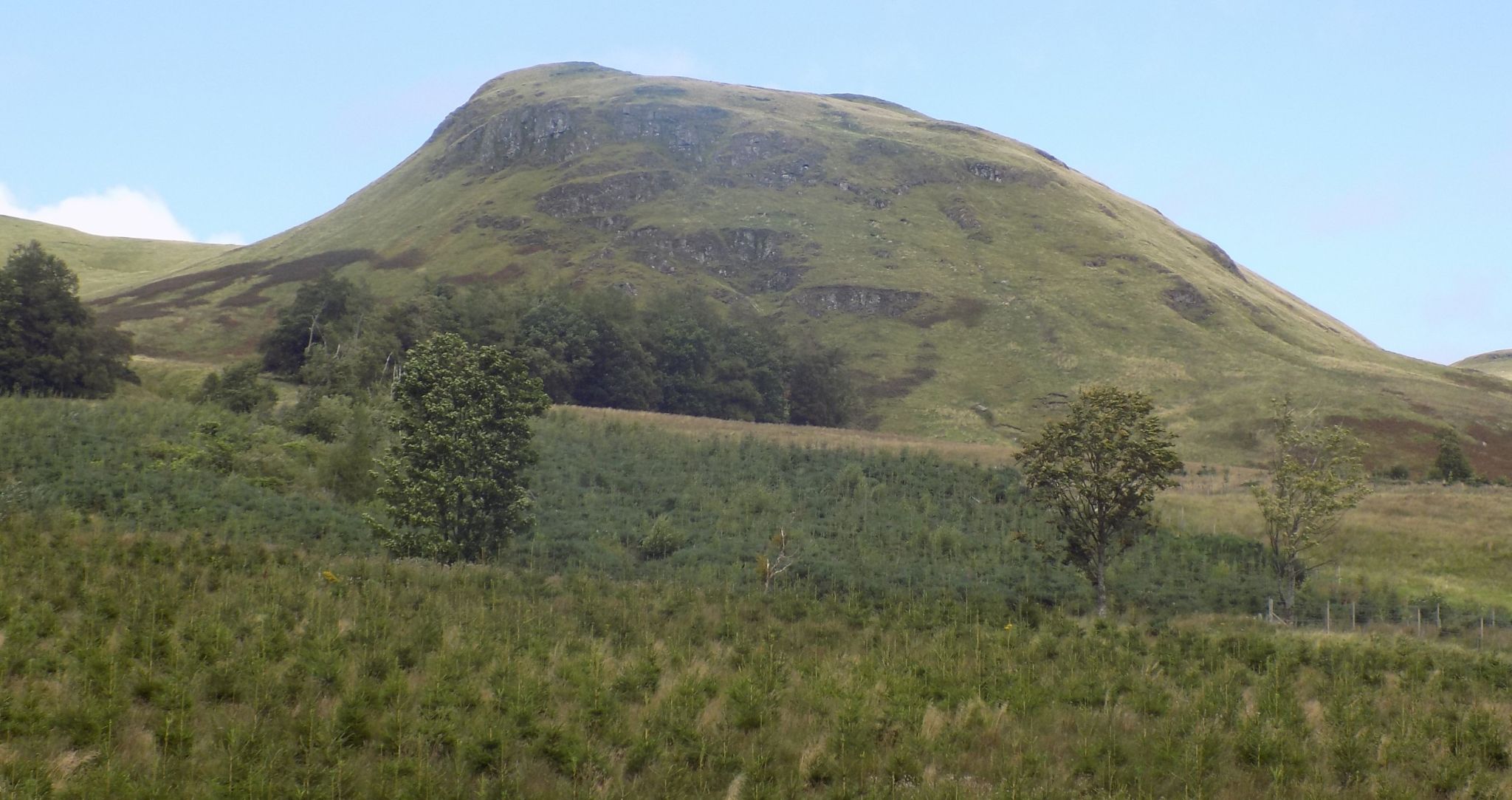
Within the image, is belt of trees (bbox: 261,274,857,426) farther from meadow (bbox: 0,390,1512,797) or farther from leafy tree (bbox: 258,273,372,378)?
meadow (bbox: 0,390,1512,797)

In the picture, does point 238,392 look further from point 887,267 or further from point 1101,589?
point 887,267

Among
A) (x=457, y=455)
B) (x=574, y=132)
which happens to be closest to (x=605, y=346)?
(x=457, y=455)

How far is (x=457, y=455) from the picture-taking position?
27406 millimetres

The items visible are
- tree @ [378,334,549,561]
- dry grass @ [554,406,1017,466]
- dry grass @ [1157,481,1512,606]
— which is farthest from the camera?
dry grass @ [554,406,1017,466]

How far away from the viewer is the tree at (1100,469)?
27.5 metres

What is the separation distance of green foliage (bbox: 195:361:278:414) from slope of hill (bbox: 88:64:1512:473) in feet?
164

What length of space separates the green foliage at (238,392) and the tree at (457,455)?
24.5 meters

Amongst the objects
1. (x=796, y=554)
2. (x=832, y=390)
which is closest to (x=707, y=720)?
(x=796, y=554)

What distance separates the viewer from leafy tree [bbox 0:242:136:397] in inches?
1809

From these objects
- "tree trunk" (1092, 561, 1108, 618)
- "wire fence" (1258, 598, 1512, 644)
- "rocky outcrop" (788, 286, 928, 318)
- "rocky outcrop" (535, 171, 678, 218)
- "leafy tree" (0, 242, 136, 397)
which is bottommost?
"wire fence" (1258, 598, 1512, 644)

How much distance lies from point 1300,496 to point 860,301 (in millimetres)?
99909

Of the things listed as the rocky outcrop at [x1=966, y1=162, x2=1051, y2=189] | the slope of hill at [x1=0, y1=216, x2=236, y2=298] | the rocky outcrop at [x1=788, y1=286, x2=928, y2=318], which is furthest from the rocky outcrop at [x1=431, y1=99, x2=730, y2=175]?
the rocky outcrop at [x1=788, y1=286, x2=928, y2=318]

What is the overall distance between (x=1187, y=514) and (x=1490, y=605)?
1220 cm

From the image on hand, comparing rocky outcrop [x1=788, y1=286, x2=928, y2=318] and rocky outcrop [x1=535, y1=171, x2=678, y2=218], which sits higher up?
rocky outcrop [x1=535, y1=171, x2=678, y2=218]
